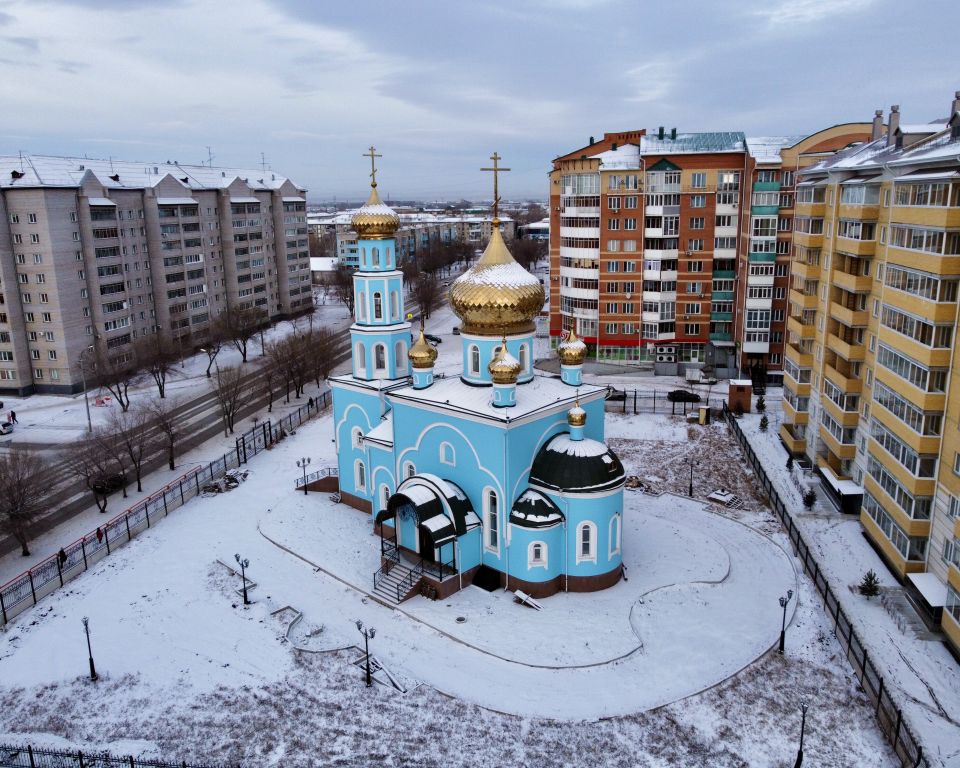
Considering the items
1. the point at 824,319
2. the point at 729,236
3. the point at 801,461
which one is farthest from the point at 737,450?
the point at 729,236

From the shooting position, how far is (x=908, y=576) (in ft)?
66.7

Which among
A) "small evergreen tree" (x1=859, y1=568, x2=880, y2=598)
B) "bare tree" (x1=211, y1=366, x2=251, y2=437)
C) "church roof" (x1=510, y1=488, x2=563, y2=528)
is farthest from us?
"bare tree" (x1=211, y1=366, x2=251, y2=437)

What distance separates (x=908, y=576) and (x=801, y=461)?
11.0m

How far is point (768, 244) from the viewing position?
139ft

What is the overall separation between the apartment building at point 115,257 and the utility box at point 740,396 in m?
36.5

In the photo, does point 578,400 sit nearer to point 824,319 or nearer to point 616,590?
point 616,590

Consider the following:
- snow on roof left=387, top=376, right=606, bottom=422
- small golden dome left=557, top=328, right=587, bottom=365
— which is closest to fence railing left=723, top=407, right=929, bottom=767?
snow on roof left=387, top=376, right=606, bottom=422

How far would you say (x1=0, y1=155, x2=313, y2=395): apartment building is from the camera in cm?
4359

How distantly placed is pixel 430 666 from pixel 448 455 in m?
6.59

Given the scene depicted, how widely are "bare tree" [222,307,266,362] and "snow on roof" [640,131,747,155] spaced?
29.7 m

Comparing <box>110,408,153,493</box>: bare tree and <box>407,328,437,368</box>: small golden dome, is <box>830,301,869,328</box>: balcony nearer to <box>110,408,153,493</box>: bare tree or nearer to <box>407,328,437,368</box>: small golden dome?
<box>407,328,437,368</box>: small golden dome

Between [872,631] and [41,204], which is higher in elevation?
[41,204]

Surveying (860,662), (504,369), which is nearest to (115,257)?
(504,369)

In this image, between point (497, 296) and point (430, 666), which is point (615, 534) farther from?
point (497, 296)
